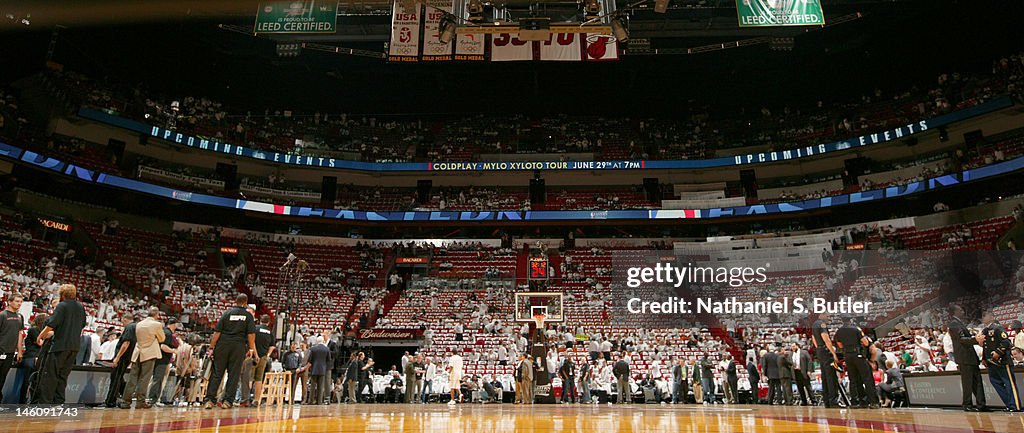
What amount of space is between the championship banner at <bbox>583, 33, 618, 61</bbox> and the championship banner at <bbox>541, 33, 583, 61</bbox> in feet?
0.85

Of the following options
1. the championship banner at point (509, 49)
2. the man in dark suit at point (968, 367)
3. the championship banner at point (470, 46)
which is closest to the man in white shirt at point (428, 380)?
the championship banner at point (509, 49)

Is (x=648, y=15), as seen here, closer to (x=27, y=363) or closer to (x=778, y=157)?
(x=778, y=157)

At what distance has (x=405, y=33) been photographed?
18453mm

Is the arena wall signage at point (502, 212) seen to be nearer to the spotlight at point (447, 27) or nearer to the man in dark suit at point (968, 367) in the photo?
the spotlight at point (447, 27)

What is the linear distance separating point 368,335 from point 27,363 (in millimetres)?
15729

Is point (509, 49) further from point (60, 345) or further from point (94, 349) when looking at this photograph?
point (60, 345)

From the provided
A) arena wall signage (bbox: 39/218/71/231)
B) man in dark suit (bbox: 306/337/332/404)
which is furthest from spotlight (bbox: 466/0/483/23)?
arena wall signage (bbox: 39/218/71/231)

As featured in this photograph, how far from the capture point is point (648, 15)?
2677cm

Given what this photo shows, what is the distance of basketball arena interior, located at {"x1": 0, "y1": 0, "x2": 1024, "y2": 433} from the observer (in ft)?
58.0

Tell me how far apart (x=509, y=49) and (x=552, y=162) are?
54.8 ft

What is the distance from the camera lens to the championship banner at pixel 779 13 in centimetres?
1528

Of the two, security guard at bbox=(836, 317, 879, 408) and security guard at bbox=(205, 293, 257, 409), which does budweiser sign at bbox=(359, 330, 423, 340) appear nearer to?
security guard at bbox=(205, 293, 257, 409)

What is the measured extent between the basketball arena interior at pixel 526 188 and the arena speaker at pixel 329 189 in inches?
6.4

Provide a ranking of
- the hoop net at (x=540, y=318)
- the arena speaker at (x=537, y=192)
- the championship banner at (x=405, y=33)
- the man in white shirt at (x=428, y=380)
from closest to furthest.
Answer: the hoop net at (x=540, y=318) < the man in white shirt at (x=428, y=380) < the championship banner at (x=405, y=33) < the arena speaker at (x=537, y=192)
